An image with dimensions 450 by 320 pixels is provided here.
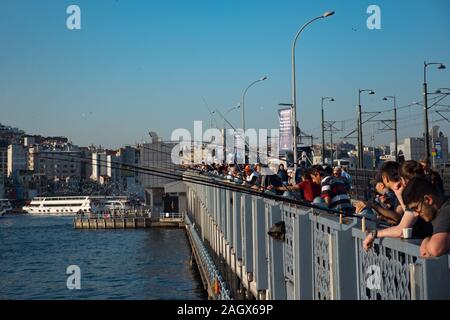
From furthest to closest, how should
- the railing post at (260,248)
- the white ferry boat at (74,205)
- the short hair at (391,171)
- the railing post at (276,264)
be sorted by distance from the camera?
1. the white ferry boat at (74,205)
2. the railing post at (260,248)
3. the railing post at (276,264)
4. the short hair at (391,171)

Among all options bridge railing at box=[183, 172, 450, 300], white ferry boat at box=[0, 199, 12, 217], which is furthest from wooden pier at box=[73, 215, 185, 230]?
bridge railing at box=[183, 172, 450, 300]

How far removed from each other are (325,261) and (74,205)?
120 meters

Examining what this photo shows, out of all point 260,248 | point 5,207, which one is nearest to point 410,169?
point 260,248

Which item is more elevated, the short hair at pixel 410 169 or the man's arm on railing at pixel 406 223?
the short hair at pixel 410 169

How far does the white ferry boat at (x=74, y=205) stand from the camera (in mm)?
116350

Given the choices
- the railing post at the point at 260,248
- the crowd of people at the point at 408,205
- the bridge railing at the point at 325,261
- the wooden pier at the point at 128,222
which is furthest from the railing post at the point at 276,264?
the wooden pier at the point at 128,222

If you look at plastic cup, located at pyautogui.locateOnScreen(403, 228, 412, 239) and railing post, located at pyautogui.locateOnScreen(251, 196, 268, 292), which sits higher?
plastic cup, located at pyautogui.locateOnScreen(403, 228, 412, 239)

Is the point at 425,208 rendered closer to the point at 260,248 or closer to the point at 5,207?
the point at 260,248

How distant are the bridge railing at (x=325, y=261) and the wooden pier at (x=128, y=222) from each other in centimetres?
6096

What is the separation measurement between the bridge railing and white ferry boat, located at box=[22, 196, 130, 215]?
105 meters

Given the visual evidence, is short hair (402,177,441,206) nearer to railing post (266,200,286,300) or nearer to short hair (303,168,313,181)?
railing post (266,200,286,300)

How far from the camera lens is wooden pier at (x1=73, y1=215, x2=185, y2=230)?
72500 millimetres

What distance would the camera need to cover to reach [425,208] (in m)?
4.09

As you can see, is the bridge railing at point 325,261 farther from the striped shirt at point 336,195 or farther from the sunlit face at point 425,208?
the striped shirt at point 336,195
